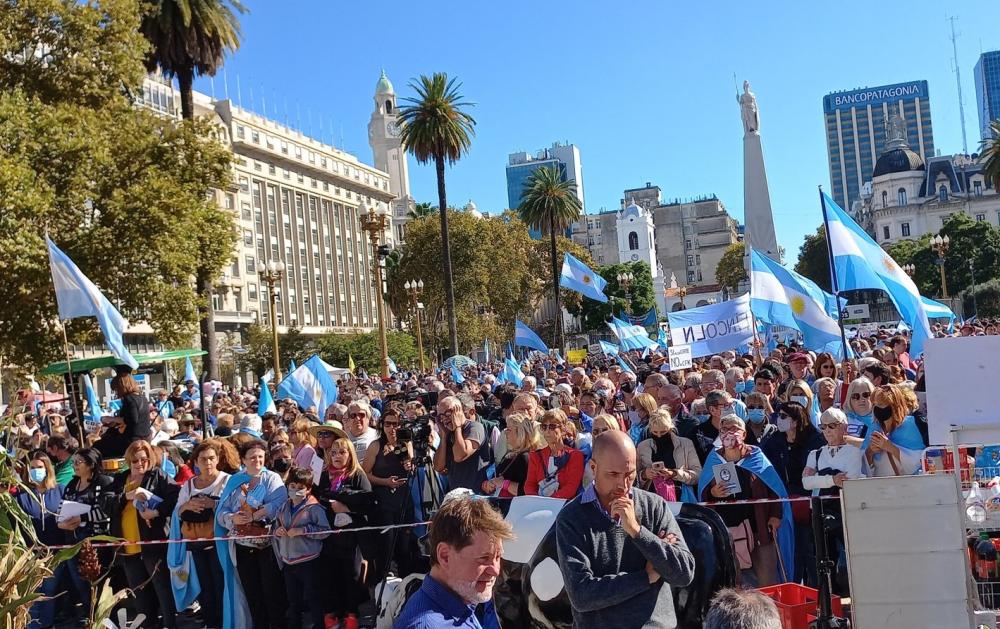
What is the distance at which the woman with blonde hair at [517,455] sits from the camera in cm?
754

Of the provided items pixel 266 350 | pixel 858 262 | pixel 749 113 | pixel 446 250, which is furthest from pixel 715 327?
pixel 266 350

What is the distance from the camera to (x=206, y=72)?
102 ft

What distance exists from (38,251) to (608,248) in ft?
460

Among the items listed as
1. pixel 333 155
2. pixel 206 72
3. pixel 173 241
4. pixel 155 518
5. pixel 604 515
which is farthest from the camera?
pixel 333 155

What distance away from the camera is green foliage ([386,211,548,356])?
2302 inches

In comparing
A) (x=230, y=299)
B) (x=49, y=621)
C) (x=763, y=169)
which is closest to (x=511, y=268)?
(x=763, y=169)

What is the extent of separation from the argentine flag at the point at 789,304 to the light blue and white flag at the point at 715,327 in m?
1.53

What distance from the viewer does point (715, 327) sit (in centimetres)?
1719

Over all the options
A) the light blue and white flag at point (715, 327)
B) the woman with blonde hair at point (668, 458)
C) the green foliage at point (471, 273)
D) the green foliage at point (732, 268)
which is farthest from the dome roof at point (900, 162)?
the woman with blonde hair at point (668, 458)

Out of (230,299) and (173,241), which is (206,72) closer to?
(173,241)

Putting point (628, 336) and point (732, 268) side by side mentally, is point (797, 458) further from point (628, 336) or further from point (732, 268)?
point (732, 268)

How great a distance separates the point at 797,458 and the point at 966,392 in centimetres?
303

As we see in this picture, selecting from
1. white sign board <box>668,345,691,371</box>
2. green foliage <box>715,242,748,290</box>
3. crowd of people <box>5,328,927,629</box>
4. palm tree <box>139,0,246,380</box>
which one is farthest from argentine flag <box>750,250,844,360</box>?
green foliage <box>715,242,748,290</box>

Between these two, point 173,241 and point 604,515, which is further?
point 173,241
